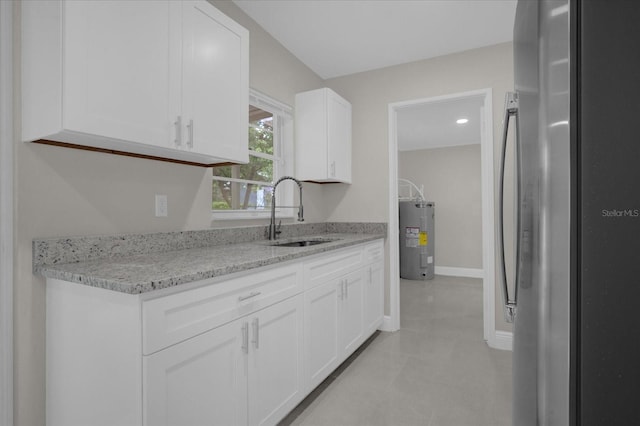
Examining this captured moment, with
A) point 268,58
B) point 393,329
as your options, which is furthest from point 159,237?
point 393,329

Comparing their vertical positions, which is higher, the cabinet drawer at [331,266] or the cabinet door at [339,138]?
the cabinet door at [339,138]

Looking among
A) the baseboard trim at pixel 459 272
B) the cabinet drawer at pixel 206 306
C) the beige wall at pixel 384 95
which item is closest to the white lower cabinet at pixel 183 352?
the cabinet drawer at pixel 206 306

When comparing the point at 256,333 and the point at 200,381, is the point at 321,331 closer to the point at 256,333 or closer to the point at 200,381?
the point at 256,333

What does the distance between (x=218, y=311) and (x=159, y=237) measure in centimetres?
70

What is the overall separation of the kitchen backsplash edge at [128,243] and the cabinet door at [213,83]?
0.52 meters

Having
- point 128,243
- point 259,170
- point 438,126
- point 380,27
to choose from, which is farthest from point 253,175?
point 438,126

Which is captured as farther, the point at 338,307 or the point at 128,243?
the point at 338,307

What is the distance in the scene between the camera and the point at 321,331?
2039 millimetres

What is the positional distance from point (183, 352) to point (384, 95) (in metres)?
2.95

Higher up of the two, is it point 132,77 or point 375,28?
point 375,28

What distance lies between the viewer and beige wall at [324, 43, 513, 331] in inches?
113

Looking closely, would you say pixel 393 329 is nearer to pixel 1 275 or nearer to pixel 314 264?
pixel 314 264

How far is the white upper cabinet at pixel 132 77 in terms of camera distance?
1.18 m

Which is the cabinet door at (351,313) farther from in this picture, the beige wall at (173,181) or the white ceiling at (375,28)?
the white ceiling at (375,28)
